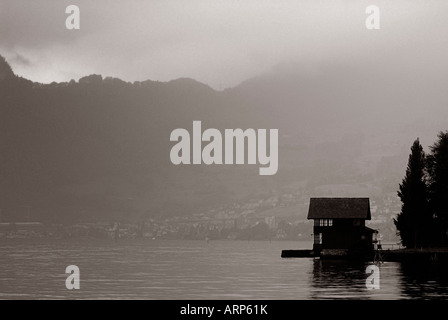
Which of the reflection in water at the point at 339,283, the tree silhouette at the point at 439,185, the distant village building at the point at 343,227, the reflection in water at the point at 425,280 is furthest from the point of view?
the distant village building at the point at 343,227

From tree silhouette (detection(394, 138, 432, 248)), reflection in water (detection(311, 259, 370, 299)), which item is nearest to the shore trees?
tree silhouette (detection(394, 138, 432, 248))

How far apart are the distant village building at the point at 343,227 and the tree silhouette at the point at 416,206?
7.72 m

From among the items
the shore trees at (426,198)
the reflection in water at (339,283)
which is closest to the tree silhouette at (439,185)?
the shore trees at (426,198)

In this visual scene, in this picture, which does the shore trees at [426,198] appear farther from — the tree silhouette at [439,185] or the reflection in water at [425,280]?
the reflection in water at [425,280]

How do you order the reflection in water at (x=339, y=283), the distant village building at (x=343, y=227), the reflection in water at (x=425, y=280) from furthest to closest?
the distant village building at (x=343, y=227) → the reflection in water at (x=339, y=283) → the reflection in water at (x=425, y=280)

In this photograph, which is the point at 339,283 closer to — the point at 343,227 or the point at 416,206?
the point at 416,206

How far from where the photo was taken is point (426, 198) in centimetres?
14525

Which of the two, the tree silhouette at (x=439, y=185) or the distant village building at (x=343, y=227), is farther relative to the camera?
the distant village building at (x=343, y=227)

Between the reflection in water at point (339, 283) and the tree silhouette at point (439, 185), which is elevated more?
the tree silhouette at point (439, 185)

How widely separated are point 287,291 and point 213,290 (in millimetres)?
8257

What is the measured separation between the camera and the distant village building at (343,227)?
515ft

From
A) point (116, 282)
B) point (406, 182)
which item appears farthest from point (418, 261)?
point (116, 282)
